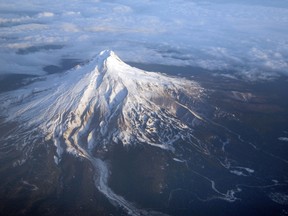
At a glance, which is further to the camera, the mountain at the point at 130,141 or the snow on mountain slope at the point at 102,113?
the snow on mountain slope at the point at 102,113

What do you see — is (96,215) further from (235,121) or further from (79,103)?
(235,121)

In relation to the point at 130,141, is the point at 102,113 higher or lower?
higher

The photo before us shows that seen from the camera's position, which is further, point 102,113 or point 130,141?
point 102,113

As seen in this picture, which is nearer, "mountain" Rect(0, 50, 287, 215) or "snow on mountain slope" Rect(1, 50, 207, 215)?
"mountain" Rect(0, 50, 287, 215)

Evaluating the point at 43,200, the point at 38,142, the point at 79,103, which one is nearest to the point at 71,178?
the point at 43,200
